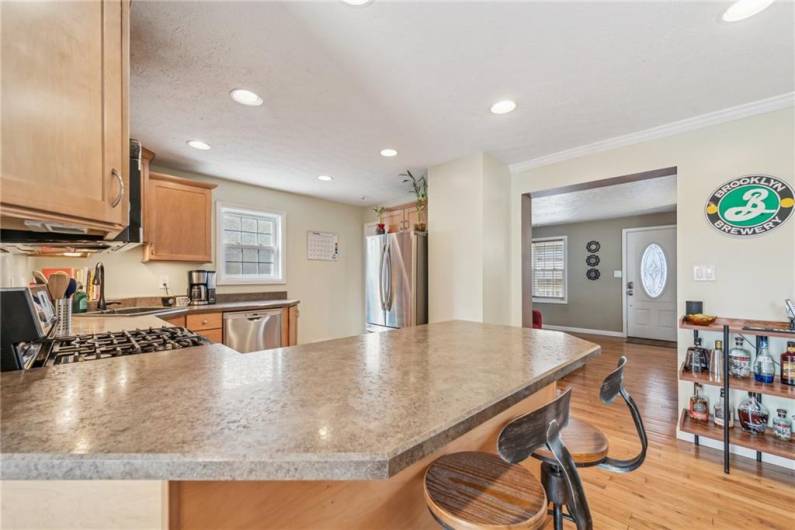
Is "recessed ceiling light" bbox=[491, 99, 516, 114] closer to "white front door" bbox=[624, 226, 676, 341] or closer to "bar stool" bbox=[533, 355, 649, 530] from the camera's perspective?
"bar stool" bbox=[533, 355, 649, 530]

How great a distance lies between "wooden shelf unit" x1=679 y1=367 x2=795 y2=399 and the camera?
1923 mm

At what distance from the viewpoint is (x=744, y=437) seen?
2.11 m

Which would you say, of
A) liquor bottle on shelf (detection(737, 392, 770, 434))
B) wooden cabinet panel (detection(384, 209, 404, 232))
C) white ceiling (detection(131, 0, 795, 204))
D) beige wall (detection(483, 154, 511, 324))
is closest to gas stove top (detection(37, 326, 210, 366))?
white ceiling (detection(131, 0, 795, 204))

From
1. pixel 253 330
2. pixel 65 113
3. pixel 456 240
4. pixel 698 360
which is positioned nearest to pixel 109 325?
pixel 253 330

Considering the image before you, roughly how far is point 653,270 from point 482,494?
6.63 metres

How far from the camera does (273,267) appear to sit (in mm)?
4371

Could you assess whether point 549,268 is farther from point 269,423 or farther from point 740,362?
point 269,423

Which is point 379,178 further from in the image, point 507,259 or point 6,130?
point 6,130

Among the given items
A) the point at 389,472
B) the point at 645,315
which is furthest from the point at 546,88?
the point at 645,315

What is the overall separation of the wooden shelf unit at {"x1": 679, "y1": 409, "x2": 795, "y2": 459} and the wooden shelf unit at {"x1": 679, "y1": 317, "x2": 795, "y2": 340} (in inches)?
26.9

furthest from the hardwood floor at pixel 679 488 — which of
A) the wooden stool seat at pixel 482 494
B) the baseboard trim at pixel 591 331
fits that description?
the baseboard trim at pixel 591 331

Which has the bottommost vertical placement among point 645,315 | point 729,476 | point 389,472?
point 729,476

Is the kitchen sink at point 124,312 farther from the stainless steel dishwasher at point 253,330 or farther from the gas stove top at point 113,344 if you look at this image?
the gas stove top at point 113,344

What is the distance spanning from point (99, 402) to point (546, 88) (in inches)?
94.5
